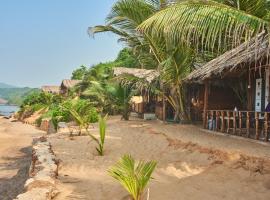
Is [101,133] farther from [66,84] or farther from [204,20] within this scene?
[66,84]

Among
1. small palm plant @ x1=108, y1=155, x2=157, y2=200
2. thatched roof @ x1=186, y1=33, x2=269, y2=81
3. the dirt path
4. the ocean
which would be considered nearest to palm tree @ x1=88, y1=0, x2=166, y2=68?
thatched roof @ x1=186, y1=33, x2=269, y2=81

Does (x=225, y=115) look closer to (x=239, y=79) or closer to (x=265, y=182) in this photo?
(x=239, y=79)

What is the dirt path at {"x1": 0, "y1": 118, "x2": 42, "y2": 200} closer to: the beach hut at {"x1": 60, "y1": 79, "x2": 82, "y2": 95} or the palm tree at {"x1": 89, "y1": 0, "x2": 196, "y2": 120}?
the palm tree at {"x1": 89, "y1": 0, "x2": 196, "y2": 120}

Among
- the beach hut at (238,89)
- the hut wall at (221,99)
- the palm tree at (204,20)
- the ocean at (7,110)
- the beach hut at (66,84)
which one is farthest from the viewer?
the ocean at (7,110)

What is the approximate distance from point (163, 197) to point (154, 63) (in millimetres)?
11141

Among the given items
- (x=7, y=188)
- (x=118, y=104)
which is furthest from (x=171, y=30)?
(x=118, y=104)

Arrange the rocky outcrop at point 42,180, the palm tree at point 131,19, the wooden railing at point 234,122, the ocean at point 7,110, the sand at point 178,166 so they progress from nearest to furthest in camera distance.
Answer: the rocky outcrop at point 42,180, the sand at point 178,166, the wooden railing at point 234,122, the palm tree at point 131,19, the ocean at point 7,110

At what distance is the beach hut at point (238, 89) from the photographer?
10.3m

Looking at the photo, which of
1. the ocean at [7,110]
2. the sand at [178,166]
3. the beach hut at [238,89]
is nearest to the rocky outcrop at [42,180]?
the sand at [178,166]

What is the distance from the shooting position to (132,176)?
607 cm

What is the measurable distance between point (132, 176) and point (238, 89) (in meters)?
10.3

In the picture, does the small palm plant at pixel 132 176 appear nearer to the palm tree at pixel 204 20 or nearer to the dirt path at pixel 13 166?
the palm tree at pixel 204 20

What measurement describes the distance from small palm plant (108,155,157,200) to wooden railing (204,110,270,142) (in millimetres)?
5133

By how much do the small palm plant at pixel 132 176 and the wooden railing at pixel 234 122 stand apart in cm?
513
